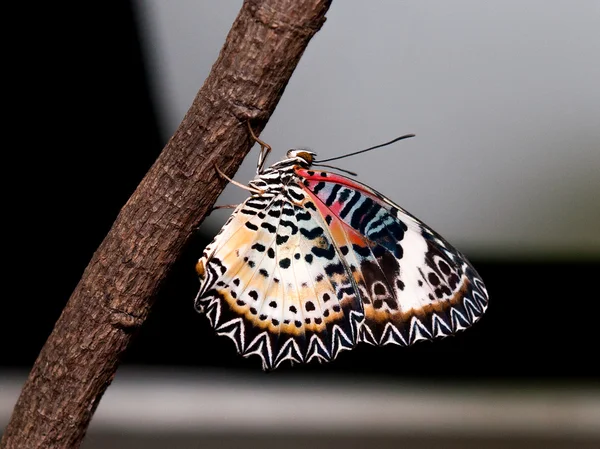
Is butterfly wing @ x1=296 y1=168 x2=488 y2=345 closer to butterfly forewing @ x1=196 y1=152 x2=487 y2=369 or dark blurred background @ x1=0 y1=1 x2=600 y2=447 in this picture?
butterfly forewing @ x1=196 y1=152 x2=487 y2=369

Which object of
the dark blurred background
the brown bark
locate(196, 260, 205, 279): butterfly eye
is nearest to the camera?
the brown bark

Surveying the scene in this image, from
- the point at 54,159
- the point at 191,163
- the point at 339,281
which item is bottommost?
the point at 54,159

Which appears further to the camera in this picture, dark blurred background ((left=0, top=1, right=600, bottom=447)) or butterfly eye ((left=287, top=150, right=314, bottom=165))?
dark blurred background ((left=0, top=1, right=600, bottom=447))

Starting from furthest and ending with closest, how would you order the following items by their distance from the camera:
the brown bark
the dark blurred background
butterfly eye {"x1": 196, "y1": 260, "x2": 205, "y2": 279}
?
the dark blurred background → butterfly eye {"x1": 196, "y1": 260, "x2": 205, "y2": 279} → the brown bark

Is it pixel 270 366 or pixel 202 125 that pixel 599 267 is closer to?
pixel 270 366

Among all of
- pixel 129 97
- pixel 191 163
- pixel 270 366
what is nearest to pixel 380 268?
pixel 270 366

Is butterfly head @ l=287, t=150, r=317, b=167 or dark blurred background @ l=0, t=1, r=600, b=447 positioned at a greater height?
butterfly head @ l=287, t=150, r=317, b=167

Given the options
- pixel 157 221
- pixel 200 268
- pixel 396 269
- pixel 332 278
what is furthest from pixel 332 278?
pixel 157 221

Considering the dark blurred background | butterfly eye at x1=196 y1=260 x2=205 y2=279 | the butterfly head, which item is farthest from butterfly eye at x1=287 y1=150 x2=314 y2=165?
the dark blurred background
